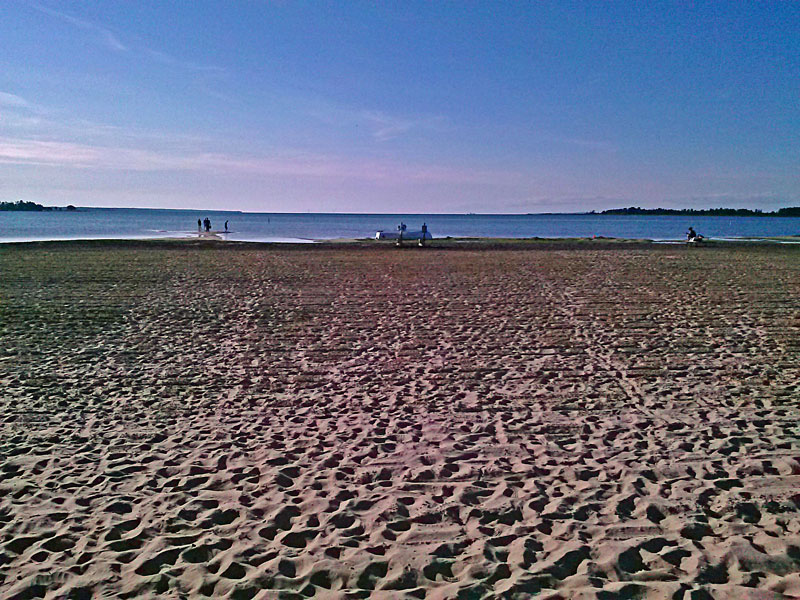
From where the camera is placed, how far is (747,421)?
→ 6.33m

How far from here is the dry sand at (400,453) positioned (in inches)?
150

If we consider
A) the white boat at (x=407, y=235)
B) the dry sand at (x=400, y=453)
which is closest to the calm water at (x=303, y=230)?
the white boat at (x=407, y=235)

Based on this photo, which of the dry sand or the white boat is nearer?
the dry sand

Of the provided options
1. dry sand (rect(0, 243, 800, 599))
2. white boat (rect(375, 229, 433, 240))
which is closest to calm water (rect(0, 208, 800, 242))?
white boat (rect(375, 229, 433, 240))

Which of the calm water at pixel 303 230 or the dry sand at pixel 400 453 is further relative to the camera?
the calm water at pixel 303 230

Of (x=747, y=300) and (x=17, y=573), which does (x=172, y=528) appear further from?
(x=747, y=300)

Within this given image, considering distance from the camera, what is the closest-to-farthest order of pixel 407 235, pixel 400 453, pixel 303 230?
pixel 400 453
pixel 407 235
pixel 303 230

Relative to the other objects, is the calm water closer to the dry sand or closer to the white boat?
the white boat

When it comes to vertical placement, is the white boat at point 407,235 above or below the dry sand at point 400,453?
above

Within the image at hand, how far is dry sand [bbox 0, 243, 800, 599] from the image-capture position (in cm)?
381

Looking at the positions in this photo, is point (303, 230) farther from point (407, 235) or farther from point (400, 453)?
point (400, 453)

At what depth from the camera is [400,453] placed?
565 cm

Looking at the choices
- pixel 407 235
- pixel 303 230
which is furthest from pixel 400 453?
pixel 303 230

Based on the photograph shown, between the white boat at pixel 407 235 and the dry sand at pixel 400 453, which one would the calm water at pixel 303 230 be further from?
the dry sand at pixel 400 453
